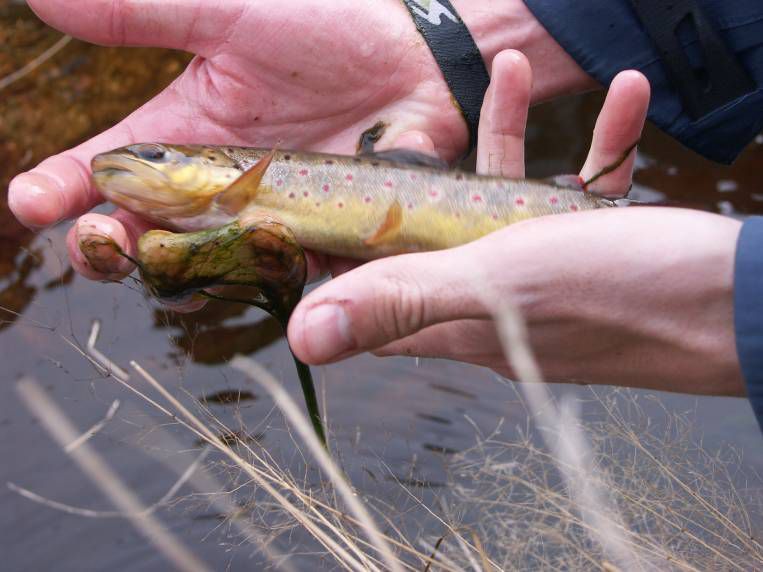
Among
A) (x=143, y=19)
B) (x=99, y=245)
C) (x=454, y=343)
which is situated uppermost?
(x=143, y=19)

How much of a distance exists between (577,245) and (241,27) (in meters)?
1.33

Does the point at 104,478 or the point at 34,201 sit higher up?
the point at 34,201

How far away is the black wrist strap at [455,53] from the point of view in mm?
2838

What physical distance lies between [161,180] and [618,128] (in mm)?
1260

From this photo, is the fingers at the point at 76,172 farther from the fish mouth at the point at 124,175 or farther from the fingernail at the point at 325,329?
the fingernail at the point at 325,329

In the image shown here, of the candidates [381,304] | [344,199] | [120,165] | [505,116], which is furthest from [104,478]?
[381,304]

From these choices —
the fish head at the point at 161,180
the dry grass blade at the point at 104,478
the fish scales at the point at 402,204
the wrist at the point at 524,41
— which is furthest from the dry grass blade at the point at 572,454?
the dry grass blade at the point at 104,478

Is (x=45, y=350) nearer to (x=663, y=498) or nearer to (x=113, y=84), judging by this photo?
(x=113, y=84)

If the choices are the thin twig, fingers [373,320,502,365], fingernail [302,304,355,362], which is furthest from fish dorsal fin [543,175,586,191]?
the thin twig

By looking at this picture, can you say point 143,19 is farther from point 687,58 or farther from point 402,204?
point 687,58

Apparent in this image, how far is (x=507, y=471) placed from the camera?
110 inches

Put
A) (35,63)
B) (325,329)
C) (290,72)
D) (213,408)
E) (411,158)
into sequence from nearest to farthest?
(325,329) < (411,158) < (290,72) < (213,408) < (35,63)

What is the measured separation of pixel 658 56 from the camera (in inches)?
107

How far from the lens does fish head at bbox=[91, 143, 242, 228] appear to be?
2.20m
